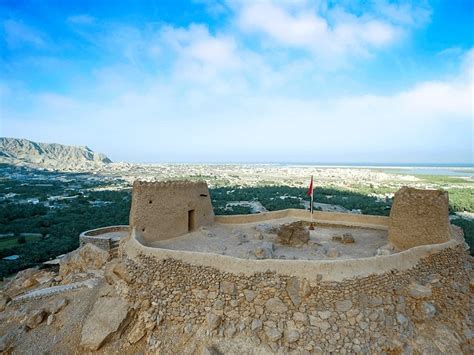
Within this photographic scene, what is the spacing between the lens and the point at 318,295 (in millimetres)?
8570

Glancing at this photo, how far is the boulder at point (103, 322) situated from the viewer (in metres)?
9.35

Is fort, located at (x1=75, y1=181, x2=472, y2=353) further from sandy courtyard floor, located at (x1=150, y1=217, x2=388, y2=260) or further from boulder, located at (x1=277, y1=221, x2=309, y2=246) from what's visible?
boulder, located at (x1=277, y1=221, x2=309, y2=246)

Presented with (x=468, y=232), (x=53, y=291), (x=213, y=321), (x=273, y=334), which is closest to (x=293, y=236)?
(x=273, y=334)

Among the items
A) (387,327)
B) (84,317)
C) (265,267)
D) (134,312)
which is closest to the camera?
(387,327)

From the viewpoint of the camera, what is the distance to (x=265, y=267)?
9047mm

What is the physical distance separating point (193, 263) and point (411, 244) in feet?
26.5

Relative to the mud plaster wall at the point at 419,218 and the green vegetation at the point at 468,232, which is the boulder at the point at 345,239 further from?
the green vegetation at the point at 468,232

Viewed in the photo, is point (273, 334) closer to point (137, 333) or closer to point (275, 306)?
point (275, 306)

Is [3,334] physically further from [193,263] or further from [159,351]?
[193,263]

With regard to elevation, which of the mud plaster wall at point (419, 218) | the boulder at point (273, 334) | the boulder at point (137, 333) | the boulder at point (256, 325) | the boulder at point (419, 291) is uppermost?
the mud plaster wall at point (419, 218)

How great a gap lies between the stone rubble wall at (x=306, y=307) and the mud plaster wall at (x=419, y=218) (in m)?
1.54

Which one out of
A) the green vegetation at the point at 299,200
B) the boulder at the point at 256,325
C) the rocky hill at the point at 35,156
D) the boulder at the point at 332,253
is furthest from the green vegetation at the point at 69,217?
the rocky hill at the point at 35,156

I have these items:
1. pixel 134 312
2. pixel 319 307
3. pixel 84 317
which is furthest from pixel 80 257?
pixel 319 307

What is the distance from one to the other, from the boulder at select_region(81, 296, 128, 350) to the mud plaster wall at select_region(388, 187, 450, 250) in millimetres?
10169
